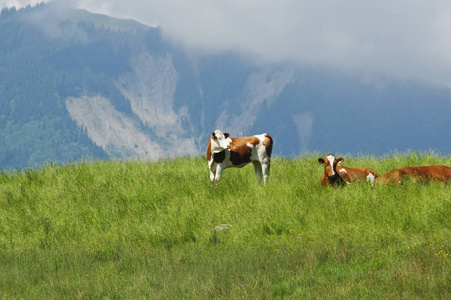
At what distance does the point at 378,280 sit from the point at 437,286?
80 cm

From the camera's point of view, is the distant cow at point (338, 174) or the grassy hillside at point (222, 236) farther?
the distant cow at point (338, 174)

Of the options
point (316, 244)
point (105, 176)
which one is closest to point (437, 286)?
point (316, 244)

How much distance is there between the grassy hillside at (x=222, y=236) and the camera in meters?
7.04

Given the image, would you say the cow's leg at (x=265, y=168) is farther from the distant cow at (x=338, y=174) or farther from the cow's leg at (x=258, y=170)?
the distant cow at (x=338, y=174)

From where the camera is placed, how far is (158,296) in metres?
6.79

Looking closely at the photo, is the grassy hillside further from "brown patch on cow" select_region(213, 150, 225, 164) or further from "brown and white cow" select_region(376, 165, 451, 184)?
"brown patch on cow" select_region(213, 150, 225, 164)

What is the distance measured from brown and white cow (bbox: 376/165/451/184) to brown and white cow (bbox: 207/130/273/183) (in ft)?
10.5

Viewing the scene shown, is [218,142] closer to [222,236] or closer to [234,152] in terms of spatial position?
[234,152]

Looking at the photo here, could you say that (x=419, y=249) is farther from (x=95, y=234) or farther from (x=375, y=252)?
(x=95, y=234)

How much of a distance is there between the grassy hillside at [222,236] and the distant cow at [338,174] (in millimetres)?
435

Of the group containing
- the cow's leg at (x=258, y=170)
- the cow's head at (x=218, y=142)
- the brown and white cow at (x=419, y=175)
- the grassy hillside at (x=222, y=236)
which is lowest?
the grassy hillside at (x=222, y=236)

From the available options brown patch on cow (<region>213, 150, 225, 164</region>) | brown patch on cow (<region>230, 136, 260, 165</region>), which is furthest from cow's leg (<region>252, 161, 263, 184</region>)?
brown patch on cow (<region>213, 150, 225, 164</region>)

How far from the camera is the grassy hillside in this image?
7.04 meters

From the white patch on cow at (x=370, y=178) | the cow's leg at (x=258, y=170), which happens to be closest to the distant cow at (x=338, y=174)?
the white patch on cow at (x=370, y=178)
